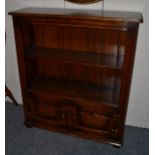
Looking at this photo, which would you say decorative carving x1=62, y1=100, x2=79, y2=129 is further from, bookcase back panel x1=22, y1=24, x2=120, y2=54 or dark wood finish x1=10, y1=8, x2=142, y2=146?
bookcase back panel x1=22, y1=24, x2=120, y2=54

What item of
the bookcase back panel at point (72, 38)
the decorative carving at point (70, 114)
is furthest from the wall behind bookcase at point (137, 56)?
the decorative carving at point (70, 114)

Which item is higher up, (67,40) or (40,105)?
(67,40)

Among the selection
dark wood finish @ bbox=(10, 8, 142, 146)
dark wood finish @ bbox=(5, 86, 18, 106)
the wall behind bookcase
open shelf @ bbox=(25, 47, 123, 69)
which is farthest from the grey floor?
open shelf @ bbox=(25, 47, 123, 69)

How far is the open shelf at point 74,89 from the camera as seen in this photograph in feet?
5.65

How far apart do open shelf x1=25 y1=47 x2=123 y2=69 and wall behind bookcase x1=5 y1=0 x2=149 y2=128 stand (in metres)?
0.23

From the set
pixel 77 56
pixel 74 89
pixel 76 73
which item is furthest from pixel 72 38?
pixel 74 89

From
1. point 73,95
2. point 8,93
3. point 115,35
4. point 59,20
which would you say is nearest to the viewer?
point 59,20

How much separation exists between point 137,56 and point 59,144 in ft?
3.40

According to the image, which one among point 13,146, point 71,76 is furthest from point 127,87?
point 13,146

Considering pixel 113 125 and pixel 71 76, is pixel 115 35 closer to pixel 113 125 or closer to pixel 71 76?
pixel 71 76

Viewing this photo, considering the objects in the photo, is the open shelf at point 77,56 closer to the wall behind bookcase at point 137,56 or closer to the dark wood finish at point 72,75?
the dark wood finish at point 72,75

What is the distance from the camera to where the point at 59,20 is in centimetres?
147

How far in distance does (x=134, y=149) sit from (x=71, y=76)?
2.83 ft

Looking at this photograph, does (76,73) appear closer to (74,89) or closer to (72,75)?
(72,75)
